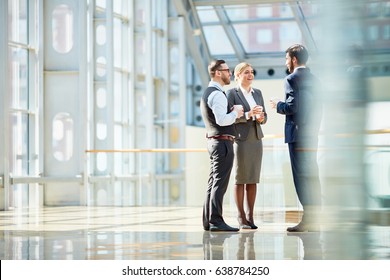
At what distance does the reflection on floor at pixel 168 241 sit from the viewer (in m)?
2.44

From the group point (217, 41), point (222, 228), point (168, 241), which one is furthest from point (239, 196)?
point (217, 41)

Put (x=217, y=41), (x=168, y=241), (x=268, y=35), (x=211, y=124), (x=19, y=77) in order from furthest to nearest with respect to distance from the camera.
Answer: (x=217, y=41) → (x=268, y=35) → (x=19, y=77) → (x=211, y=124) → (x=168, y=241)

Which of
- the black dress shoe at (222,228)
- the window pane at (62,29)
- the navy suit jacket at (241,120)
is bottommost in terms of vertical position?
the black dress shoe at (222,228)

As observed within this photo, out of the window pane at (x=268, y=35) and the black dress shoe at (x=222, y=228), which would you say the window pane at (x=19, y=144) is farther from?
the window pane at (x=268, y=35)

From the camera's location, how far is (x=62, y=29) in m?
12.4

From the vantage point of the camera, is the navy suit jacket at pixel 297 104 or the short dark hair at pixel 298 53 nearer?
the navy suit jacket at pixel 297 104

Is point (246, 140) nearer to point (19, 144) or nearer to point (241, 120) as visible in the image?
point (241, 120)

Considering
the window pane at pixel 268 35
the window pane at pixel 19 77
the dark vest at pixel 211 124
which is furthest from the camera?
the window pane at pixel 268 35

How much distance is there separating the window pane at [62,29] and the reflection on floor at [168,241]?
419 centimetres

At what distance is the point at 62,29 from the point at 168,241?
727cm

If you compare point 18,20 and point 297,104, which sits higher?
point 18,20

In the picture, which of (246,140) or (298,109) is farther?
(246,140)

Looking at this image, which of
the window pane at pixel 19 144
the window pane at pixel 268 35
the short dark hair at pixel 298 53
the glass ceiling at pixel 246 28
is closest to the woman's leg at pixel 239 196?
the short dark hair at pixel 298 53
